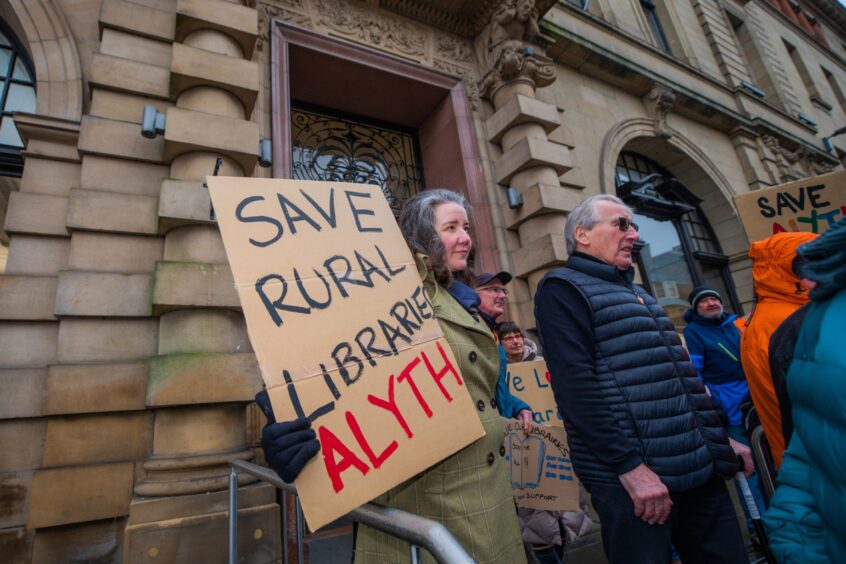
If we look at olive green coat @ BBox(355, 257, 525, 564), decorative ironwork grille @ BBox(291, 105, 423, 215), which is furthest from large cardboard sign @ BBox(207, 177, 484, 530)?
decorative ironwork grille @ BBox(291, 105, 423, 215)

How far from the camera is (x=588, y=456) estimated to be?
1.69 metres

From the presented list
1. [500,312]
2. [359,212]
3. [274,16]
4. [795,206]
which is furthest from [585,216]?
[274,16]

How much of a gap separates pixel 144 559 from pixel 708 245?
1162cm

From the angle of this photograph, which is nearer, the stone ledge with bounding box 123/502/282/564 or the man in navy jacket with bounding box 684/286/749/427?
the stone ledge with bounding box 123/502/282/564

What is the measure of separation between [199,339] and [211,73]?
2.24 metres

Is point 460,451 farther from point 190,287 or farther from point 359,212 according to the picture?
point 190,287

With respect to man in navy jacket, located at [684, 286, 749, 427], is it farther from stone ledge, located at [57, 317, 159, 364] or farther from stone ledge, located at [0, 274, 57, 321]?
stone ledge, located at [0, 274, 57, 321]

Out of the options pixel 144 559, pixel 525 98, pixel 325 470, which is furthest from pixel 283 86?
pixel 325 470

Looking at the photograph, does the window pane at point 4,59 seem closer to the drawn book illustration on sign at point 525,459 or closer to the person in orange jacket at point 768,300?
the drawn book illustration on sign at point 525,459

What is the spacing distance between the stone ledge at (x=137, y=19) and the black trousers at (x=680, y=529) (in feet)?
15.6

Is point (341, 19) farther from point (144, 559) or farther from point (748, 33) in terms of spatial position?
point (748, 33)

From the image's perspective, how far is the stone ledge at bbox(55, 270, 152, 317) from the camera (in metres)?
3.02

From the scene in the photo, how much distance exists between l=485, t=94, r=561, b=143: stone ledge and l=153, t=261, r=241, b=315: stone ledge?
4190 mm

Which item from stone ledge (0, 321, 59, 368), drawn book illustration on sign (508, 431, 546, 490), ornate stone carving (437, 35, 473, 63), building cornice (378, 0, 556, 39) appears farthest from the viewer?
ornate stone carving (437, 35, 473, 63)
